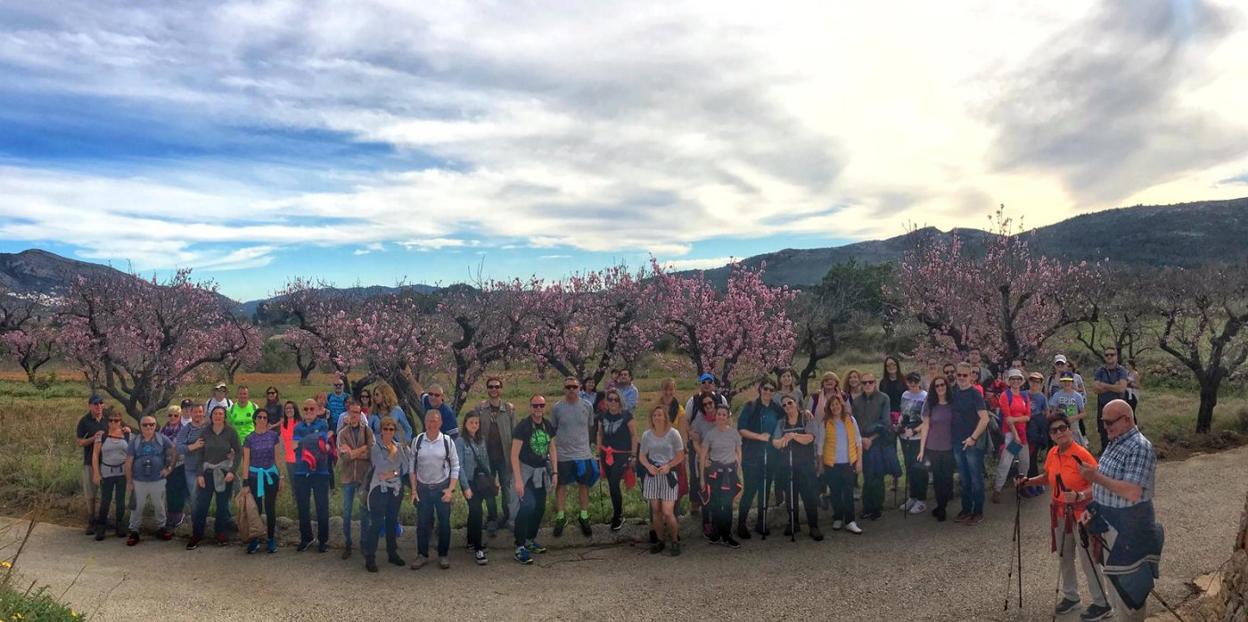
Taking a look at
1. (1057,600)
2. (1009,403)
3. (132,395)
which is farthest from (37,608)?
(132,395)

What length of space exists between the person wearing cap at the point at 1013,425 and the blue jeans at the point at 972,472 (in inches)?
30.8

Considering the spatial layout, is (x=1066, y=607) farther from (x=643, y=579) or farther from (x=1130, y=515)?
(x=643, y=579)

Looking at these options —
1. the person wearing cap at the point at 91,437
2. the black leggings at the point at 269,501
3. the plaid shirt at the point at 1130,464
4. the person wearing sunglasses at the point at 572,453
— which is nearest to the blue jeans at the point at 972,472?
the plaid shirt at the point at 1130,464

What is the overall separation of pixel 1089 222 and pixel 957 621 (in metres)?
120

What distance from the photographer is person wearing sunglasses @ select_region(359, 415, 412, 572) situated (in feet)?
24.7

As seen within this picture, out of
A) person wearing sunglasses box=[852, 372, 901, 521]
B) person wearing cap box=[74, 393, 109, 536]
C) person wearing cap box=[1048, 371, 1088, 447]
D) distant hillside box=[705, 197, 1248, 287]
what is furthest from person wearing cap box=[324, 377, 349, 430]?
distant hillside box=[705, 197, 1248, 287]

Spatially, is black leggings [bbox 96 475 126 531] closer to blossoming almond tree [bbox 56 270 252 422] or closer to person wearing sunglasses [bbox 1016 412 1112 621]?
blossoming almond tree [bbox 56 270 252 422]

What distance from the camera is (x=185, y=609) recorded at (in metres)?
6.69

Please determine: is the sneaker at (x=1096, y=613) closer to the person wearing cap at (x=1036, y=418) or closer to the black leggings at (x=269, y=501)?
the person wearing cap at (x=1036, y=418)

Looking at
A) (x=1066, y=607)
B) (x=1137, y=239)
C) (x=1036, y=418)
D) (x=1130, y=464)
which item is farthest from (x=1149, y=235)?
(x=1130, y=464)

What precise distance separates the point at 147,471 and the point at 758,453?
7620 millimetres

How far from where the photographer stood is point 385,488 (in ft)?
24.9

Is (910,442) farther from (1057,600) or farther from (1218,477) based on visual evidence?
(1218,477)

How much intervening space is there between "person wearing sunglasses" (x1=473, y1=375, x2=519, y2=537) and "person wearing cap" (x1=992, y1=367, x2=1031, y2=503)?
6189mm
